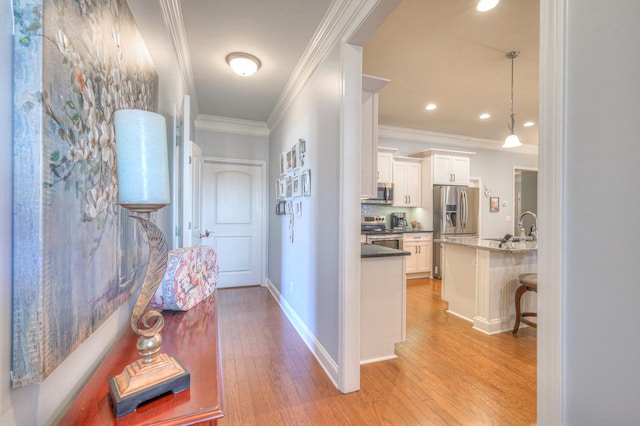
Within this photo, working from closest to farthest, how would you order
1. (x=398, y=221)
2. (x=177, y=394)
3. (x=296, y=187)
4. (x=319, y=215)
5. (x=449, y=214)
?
A: (x=177, y=394)
(x=319, y=215)
(x=296, y=187)
(x=449, y=214)
(x=398, y=221)

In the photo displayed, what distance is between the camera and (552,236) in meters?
0.68

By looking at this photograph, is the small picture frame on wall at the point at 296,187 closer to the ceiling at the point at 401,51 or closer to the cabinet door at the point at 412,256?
the ceiling at the point at 401,51

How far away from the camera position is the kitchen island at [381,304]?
231cm

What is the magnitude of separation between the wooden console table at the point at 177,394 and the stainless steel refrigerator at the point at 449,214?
16.3 feet

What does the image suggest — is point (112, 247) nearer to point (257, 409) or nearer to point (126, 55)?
point (126, 55)

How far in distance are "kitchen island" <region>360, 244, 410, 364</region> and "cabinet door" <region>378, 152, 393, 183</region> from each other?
2827mm

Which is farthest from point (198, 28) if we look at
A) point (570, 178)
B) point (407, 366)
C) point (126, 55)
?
point (407, 366)

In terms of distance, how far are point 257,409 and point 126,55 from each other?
2.01m

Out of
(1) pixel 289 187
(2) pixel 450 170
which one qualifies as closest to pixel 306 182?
(1) pixel 289 187

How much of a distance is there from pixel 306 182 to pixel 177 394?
2.13m

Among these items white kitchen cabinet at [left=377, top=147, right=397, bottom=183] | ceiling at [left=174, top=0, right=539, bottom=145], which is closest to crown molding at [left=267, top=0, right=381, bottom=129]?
ceiling at [left=174, top=0, right=539, bottom=145]

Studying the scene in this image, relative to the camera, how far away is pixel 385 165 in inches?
198

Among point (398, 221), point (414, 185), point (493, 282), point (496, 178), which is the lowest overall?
point (493, 282)

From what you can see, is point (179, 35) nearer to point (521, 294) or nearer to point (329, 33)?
point (329, 33)
